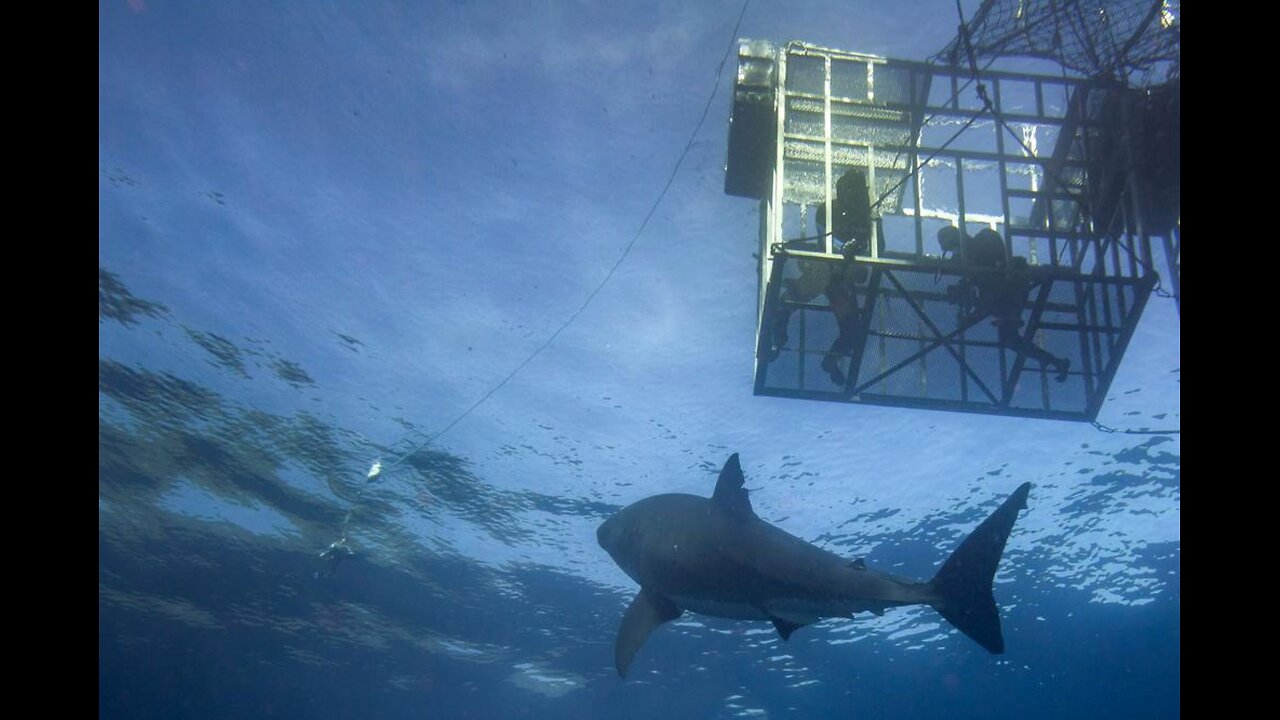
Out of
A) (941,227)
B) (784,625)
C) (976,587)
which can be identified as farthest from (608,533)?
(941,227)

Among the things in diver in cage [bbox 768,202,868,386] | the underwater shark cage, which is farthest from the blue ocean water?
diver in cage [bbox 768,202,868,386]

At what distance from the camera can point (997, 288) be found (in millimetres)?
8086

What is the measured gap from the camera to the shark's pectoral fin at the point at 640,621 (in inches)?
257

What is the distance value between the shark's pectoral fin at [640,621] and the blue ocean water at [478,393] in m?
6.99

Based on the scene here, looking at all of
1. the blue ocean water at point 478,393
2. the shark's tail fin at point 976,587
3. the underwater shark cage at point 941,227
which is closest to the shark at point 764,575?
the shark's tail fin at point 976,587

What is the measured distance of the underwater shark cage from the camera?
26.3 ft

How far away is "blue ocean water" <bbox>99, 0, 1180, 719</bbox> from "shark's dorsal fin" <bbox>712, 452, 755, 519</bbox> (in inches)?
236

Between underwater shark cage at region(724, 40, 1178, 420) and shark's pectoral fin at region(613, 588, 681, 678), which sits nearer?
shark's pectoral fin at region(613, 588, 681, 678)

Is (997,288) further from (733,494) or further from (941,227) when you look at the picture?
(733,494)

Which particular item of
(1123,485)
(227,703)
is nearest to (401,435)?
(1123,485)

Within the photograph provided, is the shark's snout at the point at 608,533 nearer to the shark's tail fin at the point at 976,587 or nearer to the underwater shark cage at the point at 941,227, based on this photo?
the underwater shark cage at the point at 941,227

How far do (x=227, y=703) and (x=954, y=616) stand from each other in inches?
2175

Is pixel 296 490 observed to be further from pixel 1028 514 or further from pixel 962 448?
pixel 1028 514

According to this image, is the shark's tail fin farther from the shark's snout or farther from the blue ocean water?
the blue ocean water
